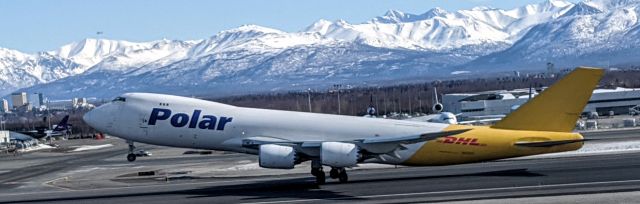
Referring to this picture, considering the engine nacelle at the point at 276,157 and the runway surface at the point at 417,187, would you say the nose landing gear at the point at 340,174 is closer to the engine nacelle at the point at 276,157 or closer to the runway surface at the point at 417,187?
the runway surface at the point at 417,187

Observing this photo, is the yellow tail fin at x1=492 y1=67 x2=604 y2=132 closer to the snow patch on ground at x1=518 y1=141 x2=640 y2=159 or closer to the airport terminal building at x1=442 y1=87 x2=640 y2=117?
the snow patch on ground at x1=518 y1=141 x2=640 y2=159

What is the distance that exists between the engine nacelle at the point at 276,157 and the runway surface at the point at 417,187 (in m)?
1.26

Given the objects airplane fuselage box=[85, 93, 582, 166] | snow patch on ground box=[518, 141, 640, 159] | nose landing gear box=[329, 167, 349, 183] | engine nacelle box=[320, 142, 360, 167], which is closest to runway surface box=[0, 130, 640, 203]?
nose landing gear box=[329, 167, 349, 183]

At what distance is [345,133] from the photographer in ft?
158

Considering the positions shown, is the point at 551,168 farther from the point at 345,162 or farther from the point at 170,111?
the point at 170,111

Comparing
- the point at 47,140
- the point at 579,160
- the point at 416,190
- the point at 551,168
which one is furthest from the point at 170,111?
the point at 47,140

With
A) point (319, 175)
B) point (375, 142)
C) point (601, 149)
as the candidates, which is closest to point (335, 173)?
point (319, 175)

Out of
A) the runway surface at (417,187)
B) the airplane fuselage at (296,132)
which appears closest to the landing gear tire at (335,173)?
the runway surface at (417,187)

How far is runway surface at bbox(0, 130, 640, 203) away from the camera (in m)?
41.2

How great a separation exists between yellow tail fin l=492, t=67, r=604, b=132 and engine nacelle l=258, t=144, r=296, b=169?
11.1 metres

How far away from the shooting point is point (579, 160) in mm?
57594

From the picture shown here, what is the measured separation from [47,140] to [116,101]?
401ft

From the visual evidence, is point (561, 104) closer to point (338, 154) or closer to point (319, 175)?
point (338, 154)

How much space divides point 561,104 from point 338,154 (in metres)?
10.8
